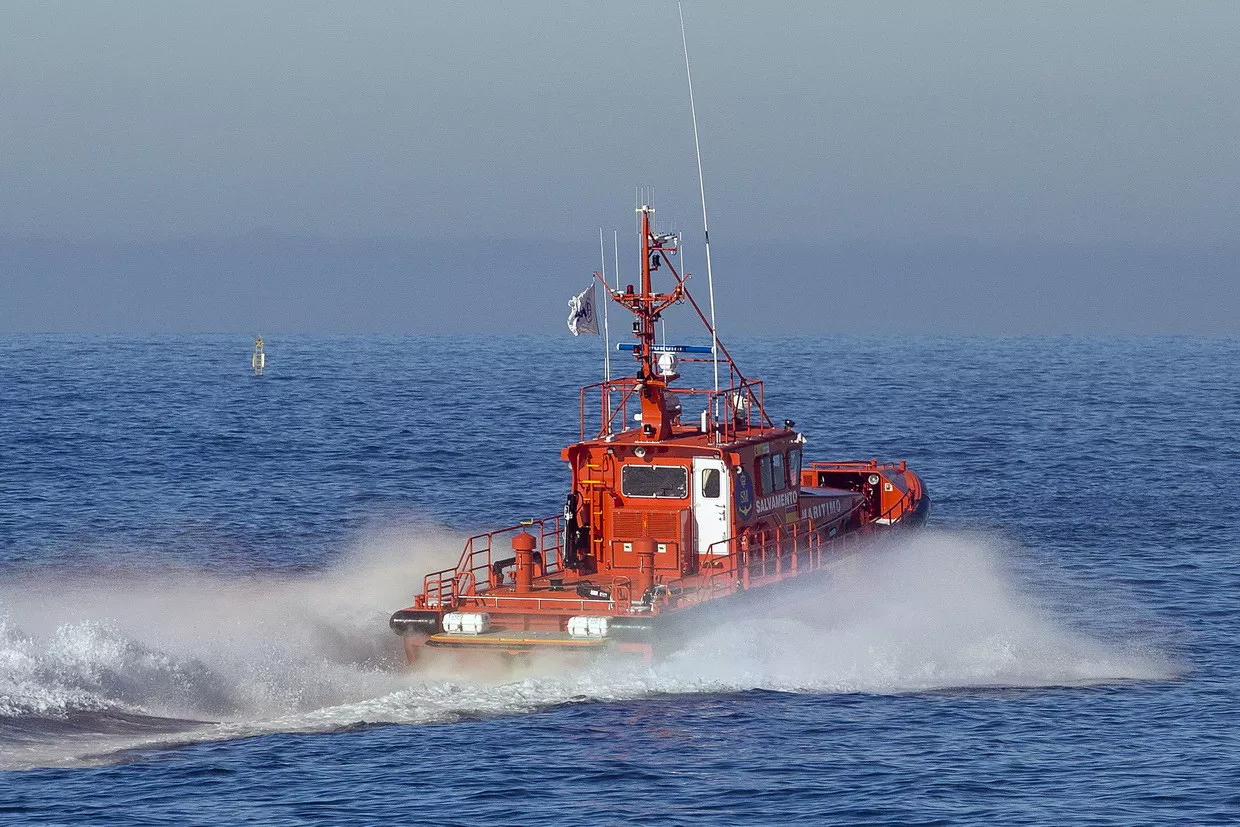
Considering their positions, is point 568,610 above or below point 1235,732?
above

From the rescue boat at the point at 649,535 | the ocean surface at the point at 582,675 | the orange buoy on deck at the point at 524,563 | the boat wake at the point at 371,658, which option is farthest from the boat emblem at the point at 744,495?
the orange buoy on deck at the point at 524,563

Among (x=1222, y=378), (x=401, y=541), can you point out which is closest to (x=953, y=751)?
(x=401, y=541)

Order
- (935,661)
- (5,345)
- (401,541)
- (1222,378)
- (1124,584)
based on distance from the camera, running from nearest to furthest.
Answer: (935,661)
(1124,584)
(401,541)
(1222,378)
(5,345)

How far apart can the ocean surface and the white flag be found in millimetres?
5595

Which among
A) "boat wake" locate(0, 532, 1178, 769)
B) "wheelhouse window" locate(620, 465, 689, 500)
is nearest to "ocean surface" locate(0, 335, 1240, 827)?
"boat wake" locate(0, 532, 1178, 769)

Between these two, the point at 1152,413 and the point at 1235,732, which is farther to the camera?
the point at 1152,413

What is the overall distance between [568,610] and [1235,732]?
9.92 m

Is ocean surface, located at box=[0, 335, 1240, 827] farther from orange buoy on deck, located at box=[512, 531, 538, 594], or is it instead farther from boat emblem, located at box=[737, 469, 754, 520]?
orange buoy on deck, located at box=[512, 531, 538, 594]

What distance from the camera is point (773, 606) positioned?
28.9 metres

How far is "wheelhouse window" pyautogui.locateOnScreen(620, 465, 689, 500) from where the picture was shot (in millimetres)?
29578

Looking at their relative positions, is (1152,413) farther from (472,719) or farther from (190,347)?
(190,347)

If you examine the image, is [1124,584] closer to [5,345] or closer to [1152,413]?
[1152,413]

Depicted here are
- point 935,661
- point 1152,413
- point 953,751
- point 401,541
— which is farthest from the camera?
point 1152,413

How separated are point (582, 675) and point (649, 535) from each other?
3.64 metres
